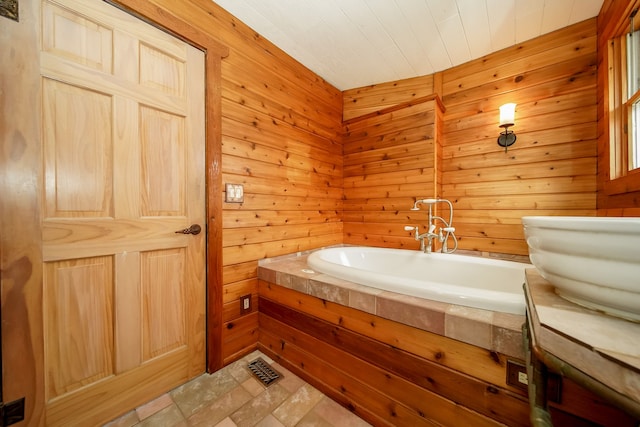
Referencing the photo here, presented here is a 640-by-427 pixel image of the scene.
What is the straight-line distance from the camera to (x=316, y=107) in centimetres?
231

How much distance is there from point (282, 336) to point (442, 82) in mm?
→ 2590

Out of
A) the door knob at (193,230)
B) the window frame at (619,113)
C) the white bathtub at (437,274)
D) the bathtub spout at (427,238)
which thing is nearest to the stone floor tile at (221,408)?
the white bathtub at (437,274)

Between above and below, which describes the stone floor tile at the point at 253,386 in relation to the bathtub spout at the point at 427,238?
below

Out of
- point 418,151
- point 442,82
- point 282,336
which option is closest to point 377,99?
point 442,82

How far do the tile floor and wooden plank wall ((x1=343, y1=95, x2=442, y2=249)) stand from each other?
57.8 inches

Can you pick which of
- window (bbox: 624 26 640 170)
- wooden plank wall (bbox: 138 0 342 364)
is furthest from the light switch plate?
window (bbox: 624 26 640 170)

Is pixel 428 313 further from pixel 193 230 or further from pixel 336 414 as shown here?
pixel 193 230

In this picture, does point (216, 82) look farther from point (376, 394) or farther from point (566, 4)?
point (566, 4)

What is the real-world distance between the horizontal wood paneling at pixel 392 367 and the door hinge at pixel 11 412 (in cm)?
114

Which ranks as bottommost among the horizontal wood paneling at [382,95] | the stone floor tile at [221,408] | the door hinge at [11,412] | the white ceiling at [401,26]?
the stone floor tile at [221,408]

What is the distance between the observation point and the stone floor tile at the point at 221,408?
114 centimetres

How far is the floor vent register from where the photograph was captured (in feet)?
4.60

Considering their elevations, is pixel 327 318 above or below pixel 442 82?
below

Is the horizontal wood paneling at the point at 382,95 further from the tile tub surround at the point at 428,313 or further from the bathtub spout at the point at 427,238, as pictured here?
the tile tub surround at the point at 428,313
